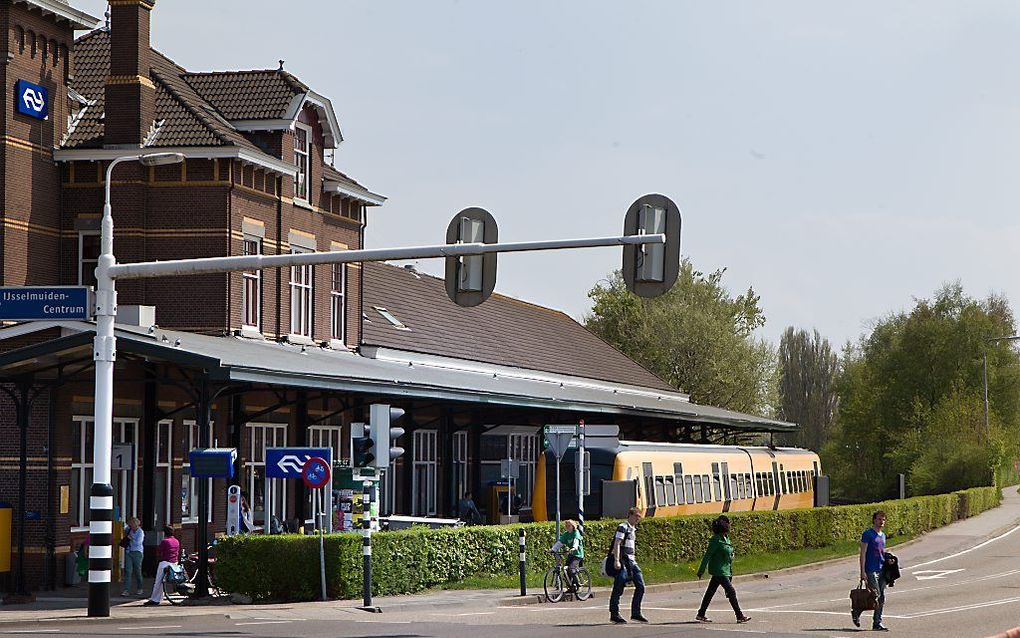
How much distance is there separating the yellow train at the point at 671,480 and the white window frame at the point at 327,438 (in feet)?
17.2

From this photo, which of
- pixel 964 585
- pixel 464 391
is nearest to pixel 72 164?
pixel 464 391

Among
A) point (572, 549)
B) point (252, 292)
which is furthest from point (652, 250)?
point (252, 292)

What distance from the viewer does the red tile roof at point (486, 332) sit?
50344mm

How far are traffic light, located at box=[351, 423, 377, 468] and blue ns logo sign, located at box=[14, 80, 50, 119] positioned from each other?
12.5m

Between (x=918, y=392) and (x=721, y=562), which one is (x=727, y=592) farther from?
(x=918, y=392)

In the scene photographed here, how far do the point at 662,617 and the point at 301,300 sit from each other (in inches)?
697

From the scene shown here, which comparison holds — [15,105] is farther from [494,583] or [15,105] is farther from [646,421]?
[646,421]

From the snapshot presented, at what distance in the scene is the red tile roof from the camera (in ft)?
165

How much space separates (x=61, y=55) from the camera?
109ft

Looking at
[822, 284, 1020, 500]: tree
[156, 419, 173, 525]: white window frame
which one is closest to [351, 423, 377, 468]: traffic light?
[156, 419, 173, 525]: white window frame

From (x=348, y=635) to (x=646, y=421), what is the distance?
3854cm

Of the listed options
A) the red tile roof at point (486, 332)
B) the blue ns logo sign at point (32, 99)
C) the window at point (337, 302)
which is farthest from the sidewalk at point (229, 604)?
the red tile roof at point (486, 332)

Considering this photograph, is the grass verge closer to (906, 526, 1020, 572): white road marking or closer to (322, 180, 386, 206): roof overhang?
(906, 526, 1020, 572): white road marking

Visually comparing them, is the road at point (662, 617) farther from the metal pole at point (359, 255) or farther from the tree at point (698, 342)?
the tree at point (698, 342)
